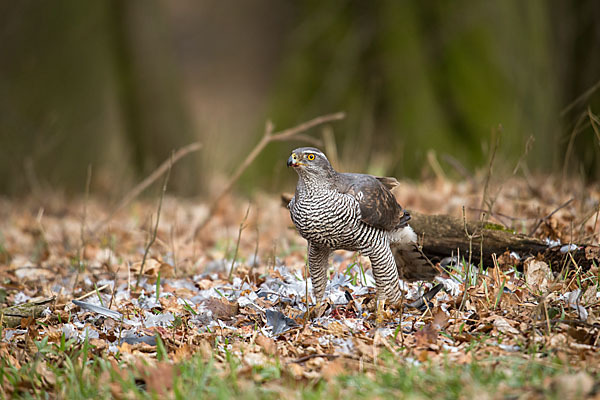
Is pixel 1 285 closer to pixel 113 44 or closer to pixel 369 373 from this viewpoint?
pixel 369 373

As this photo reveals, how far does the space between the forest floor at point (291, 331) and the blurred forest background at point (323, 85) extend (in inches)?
132

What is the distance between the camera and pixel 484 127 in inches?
341

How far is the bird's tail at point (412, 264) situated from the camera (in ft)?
13.4

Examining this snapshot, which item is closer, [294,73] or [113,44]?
[113,44]

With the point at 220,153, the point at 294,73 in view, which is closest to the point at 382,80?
A: the point at 294,73

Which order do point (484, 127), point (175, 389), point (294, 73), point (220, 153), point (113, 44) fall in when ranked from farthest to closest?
point (294, 73)
point (220, 153)
point (113, 44)
point (484, 127)
point (175, 389)

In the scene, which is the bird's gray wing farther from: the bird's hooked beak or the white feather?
the bird's hooked beak

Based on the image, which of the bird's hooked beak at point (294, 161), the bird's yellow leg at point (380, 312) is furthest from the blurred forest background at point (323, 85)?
the bird's hooked beak at point (294, 161)

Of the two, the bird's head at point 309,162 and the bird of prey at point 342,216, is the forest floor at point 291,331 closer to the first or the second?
the bird of prey at point 342,216

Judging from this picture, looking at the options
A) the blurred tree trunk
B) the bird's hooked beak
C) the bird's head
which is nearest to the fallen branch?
the bird's head

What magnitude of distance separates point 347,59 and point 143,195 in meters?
4.35

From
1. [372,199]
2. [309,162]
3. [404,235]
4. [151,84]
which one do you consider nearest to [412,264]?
[404,235]

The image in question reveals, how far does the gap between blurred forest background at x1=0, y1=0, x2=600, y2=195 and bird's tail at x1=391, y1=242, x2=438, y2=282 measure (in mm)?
3388

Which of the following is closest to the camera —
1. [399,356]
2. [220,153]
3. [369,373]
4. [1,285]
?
[369,373]
